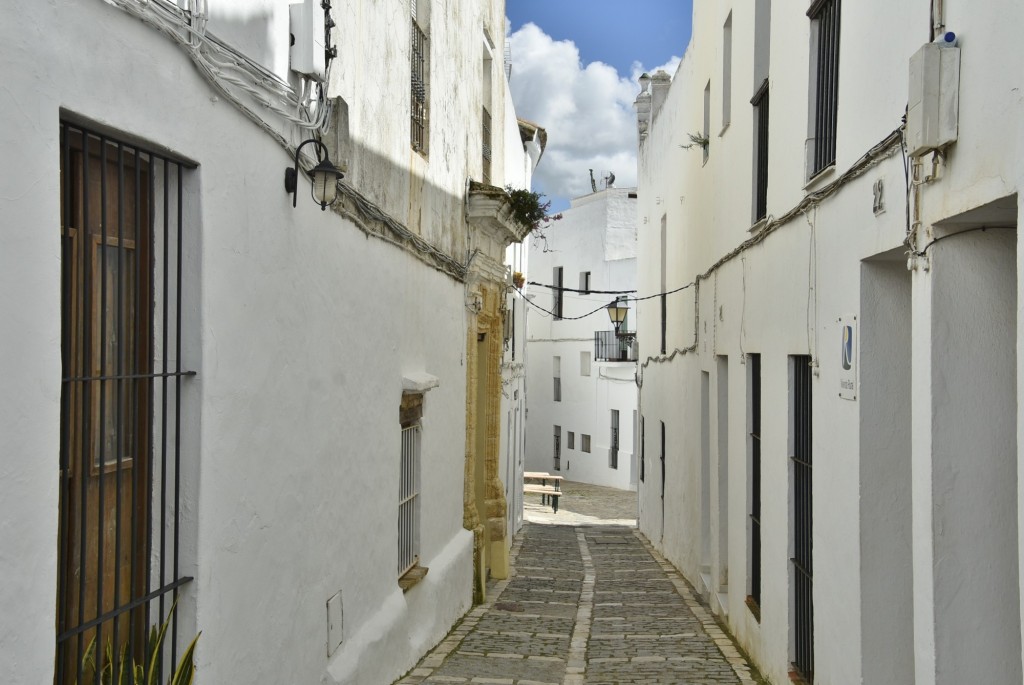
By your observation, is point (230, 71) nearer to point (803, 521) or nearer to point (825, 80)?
point (825, 80)

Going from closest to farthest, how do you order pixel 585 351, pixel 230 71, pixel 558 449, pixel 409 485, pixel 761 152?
pixel 230 71 → pixel 409 485 → pixel 761 152 → pixel 585 351 → pixel 558 449

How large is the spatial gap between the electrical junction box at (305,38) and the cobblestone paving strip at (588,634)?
428 centimetres

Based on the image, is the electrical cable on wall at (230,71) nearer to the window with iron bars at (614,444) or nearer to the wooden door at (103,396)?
the wooden door at (103,396)

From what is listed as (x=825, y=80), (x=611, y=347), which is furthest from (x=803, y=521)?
(x=611, y=347)

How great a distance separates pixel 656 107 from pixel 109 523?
→ 16.0m

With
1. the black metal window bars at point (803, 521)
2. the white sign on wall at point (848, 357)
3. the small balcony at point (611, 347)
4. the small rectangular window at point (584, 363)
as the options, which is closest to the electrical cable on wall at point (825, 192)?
the white sign on wall at point (848, 357)

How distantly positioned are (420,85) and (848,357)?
14.3 ft

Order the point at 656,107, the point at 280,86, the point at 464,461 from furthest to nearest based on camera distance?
1. the point at 656,107
2. the point at 464,461
3. the point at 280,86

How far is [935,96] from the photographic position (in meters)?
3.77

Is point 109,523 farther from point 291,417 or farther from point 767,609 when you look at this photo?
point 767,609

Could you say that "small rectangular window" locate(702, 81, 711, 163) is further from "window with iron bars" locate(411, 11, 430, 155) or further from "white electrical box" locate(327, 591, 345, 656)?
"white electrical box" locate(327, 591, 345, 656)

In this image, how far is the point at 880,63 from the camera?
4.89 meters

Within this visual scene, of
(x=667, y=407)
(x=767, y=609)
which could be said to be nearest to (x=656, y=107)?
(x=667, y=407)

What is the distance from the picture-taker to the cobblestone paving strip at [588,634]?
745 centimetres
